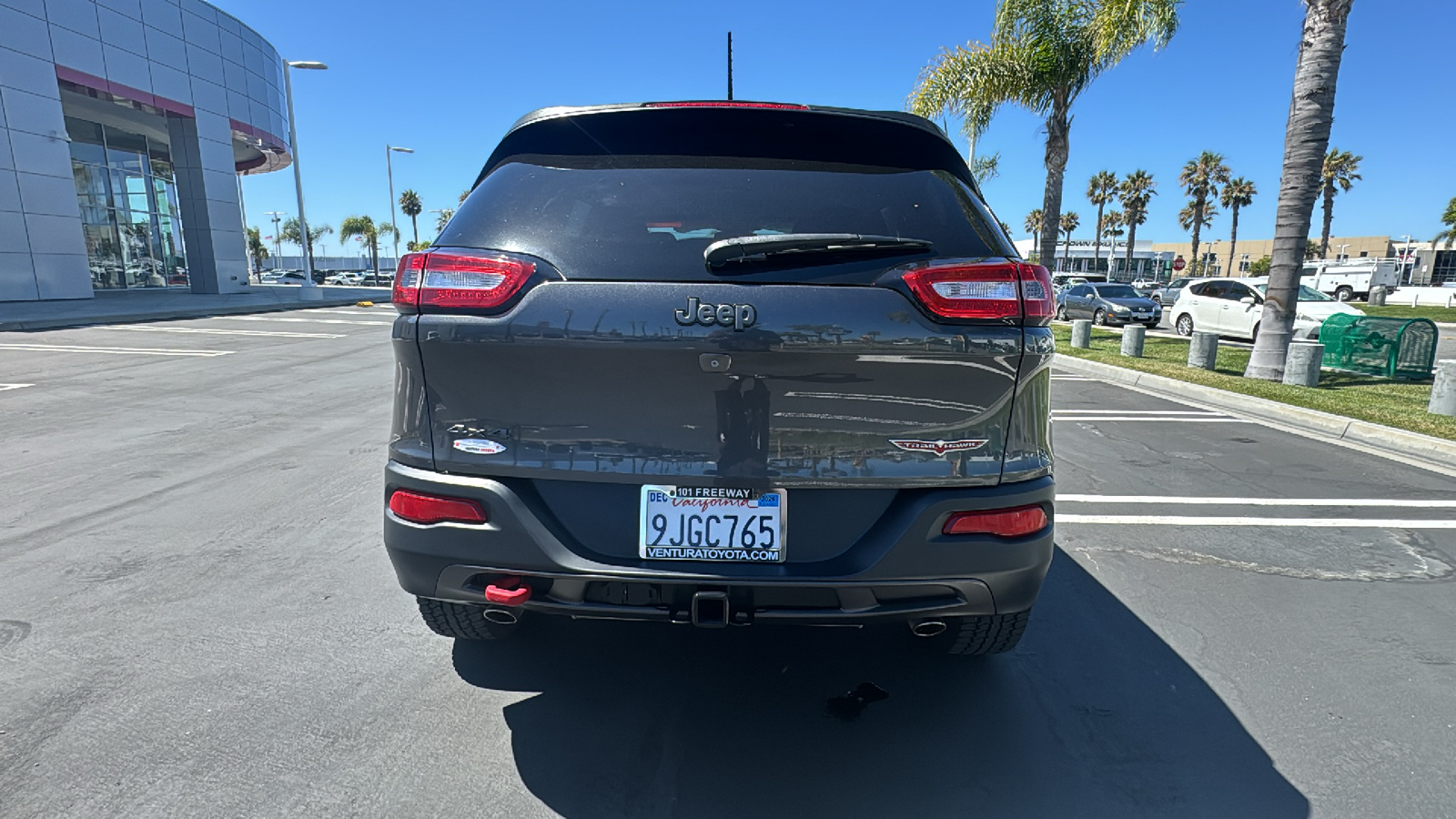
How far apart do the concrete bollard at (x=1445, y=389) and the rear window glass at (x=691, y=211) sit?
26.5 ft

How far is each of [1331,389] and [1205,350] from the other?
191 cm

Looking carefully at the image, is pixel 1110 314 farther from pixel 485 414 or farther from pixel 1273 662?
pixel 485 414

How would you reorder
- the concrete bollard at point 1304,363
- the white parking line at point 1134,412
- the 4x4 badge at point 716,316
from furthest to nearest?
the concrete bollard at point 1304,363 → the white parking line at point 1134,412 → the 4x4 badge at point 716,316

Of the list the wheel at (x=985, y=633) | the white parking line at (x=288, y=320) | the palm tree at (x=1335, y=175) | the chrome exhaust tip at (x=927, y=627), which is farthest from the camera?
the palm tree at (x=1335, y=175)

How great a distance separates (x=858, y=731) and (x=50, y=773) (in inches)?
92.3

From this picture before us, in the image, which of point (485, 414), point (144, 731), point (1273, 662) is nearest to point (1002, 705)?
point (1273, 662)

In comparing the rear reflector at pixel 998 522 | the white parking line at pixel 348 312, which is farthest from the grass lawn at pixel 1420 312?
the white parking line at pixel 348 312

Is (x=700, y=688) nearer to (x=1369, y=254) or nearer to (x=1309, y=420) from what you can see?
(x=1309, y=420)

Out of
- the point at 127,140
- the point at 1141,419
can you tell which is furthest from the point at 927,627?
the point at 127,140

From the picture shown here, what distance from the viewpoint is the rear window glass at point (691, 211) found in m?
1.93

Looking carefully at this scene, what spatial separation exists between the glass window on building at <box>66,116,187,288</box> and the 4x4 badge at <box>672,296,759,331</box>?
34.8 m

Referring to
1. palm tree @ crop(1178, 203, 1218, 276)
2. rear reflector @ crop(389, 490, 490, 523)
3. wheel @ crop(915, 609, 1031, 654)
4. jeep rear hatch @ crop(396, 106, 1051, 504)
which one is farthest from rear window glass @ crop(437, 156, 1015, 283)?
palm tree @ crop(1178, 203, 1218, 276)

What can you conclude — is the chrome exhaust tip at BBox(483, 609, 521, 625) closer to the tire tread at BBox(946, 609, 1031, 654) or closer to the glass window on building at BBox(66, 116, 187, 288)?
the tire tread at BBox(946, 609, 1031, 654)

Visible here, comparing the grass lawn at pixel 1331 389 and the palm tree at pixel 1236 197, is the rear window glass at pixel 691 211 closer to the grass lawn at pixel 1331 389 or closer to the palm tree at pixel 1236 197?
the grass lawn at pixel 1331 389
